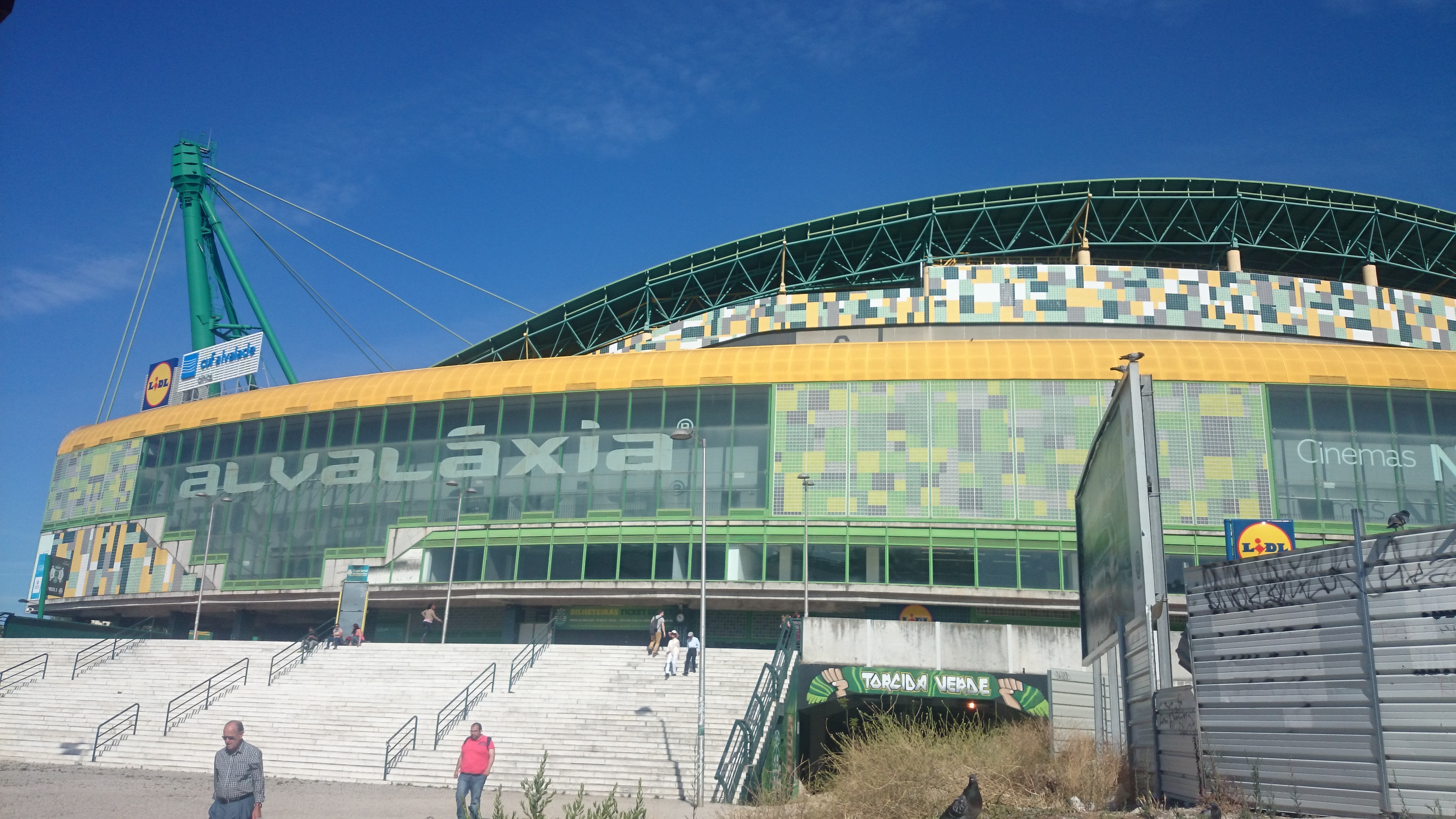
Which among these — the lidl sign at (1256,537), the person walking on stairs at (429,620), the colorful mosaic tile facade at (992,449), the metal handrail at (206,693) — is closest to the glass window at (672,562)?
the colorful mosaic tile facade at (992,449)

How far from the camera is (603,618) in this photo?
44750mm

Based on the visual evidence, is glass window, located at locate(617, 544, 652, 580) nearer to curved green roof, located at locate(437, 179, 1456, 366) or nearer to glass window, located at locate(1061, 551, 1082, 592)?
glass window, located at locate(1061, 551, 1082, 592)

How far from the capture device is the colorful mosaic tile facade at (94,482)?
2098 inches

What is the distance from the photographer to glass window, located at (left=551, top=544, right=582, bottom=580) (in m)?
43.5

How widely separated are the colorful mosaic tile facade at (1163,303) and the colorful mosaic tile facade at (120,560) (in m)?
31.3

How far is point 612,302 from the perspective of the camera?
58250 millimetres

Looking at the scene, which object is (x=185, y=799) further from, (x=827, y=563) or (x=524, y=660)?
(x=827, y=563)

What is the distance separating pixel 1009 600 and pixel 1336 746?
99.9 feet

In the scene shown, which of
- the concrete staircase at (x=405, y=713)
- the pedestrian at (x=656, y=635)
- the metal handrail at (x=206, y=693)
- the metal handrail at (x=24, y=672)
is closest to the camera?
the concrete staircase at (x=405, y=713)

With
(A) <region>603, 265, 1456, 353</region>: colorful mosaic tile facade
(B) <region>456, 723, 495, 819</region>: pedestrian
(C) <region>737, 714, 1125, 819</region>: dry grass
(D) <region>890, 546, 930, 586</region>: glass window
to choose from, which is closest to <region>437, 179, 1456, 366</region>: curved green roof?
(A) <region>603, 265, 1456, 353</region>: colorful mosaic tile facade

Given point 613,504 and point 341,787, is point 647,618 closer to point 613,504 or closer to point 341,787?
point 613,504

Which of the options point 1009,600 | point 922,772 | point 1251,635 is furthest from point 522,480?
point 1251,635

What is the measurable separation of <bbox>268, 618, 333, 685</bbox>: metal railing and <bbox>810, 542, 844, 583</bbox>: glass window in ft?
56.5

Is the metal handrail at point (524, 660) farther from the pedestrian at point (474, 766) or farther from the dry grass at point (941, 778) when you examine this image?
the pedestrian at point (474, 766)
